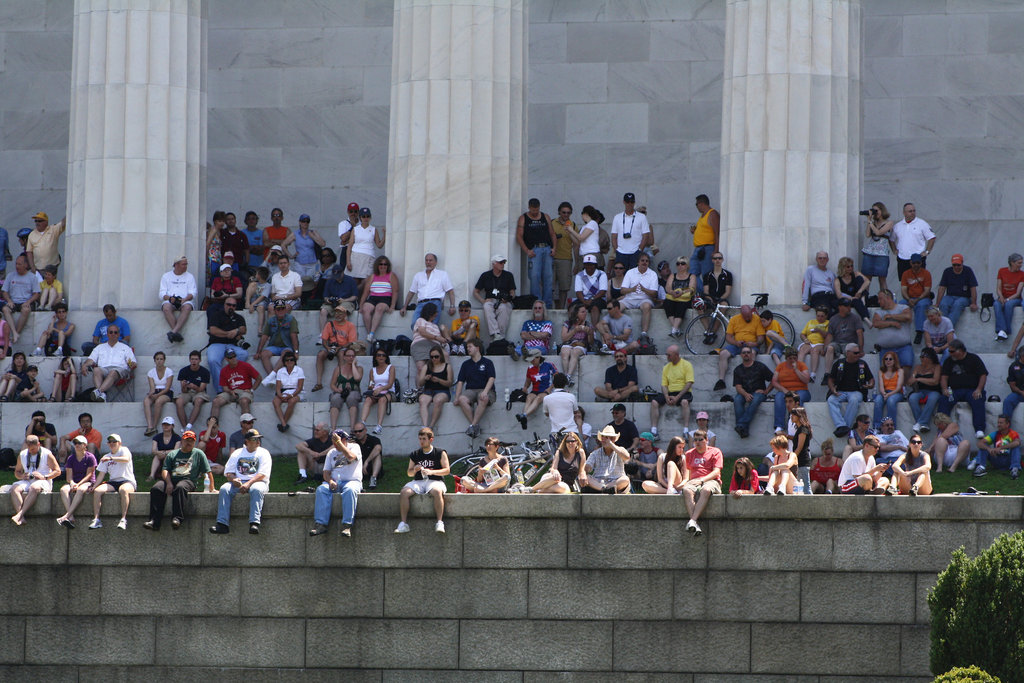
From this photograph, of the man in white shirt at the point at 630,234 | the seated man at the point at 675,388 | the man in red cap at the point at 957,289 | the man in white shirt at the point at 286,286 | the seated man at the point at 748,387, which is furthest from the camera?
the man in white shirt at the point at 630,234

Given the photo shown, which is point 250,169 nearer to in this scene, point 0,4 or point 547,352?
point 0,4

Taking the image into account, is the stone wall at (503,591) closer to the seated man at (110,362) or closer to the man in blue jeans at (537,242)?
the seated man at (110,362)

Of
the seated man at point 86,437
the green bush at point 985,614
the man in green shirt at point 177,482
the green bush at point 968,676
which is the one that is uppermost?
the seated man at point 86,437

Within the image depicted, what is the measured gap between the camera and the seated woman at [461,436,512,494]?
25.7 meters

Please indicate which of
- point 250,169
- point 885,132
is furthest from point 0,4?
point 885,132

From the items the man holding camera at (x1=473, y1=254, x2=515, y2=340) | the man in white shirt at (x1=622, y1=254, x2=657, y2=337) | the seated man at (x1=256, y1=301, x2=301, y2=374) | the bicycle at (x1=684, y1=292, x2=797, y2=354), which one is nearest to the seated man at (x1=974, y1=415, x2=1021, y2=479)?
the bicycle at (x1=684, y1=292, x2=797, y2=354)

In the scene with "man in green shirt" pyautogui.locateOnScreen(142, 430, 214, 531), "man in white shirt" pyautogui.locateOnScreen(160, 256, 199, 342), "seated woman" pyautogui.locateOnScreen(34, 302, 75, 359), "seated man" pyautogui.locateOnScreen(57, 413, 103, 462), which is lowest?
"man in green shirt" pyautogui.locateOnScreen(142, 430, 214, 531)

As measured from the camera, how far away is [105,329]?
34000mm

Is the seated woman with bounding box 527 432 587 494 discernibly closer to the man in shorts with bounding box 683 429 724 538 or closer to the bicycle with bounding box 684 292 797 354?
the man in shorts with bounding box 683 429 724 538

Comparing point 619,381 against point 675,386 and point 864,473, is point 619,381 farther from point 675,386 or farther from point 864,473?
point 864,473

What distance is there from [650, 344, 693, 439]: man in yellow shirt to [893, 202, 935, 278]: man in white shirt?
5767 mm

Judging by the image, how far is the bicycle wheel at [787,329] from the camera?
33250 millimetres

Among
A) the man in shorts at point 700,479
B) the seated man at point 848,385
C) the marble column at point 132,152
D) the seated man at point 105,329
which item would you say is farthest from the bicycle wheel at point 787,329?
the seated man at point 105,329

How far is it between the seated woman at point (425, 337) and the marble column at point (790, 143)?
18.9 ft
